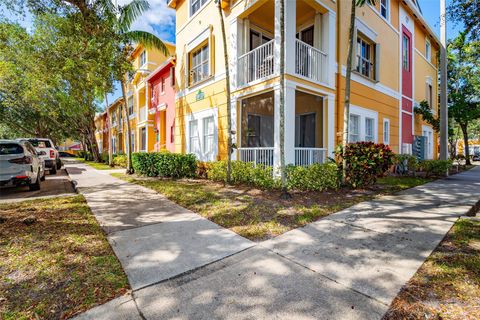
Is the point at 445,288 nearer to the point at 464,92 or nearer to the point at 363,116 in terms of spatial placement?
the point at 363,116

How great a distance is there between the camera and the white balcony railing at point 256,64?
29.2ft

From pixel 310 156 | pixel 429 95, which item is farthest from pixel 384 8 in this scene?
pixel 310 156

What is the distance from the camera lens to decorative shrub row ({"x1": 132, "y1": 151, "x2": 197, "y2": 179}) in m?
10.9

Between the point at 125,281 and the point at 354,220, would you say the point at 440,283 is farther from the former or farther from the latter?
the point at 125,281

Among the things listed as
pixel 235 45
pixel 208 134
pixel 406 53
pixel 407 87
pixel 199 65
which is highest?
pixel 406 53

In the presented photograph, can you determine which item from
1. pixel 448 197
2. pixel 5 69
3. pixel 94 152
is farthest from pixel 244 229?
pixel 94 152

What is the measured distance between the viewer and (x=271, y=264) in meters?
3.14

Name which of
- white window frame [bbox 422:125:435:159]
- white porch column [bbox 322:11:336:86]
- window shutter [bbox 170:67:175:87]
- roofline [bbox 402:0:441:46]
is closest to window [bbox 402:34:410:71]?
roofline [bbox 402:0:441:46]

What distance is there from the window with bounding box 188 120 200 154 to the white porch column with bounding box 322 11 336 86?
6.95m

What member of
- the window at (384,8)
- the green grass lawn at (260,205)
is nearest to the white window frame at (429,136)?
the window at (384,8)

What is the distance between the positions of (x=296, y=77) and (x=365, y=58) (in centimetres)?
624

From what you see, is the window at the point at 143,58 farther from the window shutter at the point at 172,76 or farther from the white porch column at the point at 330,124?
the white porch column at the point at 330,124

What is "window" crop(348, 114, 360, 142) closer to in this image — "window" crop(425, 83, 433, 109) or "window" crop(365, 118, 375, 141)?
"window" crop(365, 118, 375, 141)

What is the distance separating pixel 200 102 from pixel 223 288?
418 inches
